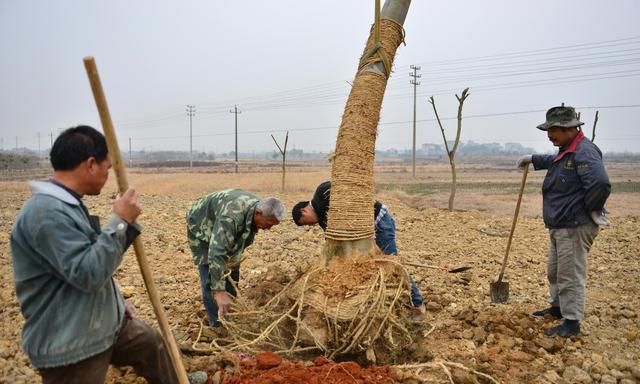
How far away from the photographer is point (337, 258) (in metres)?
3.85

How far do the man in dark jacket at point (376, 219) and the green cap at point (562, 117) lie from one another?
168 cm

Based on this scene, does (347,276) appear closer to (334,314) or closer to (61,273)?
(334,314)

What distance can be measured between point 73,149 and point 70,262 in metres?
0.51

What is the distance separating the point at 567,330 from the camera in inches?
171

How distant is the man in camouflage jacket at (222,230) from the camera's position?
385cm

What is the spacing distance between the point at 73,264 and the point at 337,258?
2.16 metres

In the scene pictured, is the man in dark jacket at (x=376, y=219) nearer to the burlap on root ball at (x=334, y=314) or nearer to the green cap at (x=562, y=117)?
the burlap on root ball at (x=334, y=314)

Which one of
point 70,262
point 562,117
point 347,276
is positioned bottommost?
Answer: point 347,276

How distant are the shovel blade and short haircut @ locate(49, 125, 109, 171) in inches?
176

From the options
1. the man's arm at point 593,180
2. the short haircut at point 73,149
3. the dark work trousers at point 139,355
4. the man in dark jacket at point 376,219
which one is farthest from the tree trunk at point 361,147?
the short haircut at point 73,149

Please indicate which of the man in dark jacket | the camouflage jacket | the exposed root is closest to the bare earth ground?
the exposed root

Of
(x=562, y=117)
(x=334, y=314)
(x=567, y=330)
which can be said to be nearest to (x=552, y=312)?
(x=567, y=330)

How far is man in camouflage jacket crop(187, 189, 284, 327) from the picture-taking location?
3.85 metres

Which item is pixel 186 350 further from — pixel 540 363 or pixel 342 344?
pixel 540 363
